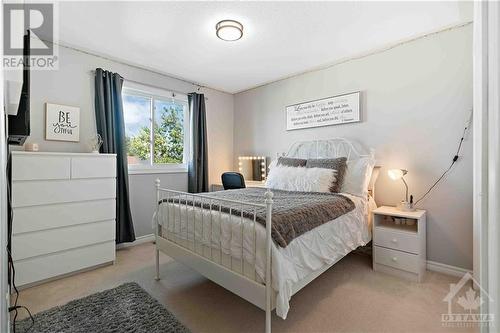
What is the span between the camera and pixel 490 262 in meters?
0.46

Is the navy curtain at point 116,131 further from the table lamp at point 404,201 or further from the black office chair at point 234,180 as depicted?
the table lamp at point 404,201

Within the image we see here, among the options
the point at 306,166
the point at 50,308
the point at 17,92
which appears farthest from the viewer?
the point at 306,166

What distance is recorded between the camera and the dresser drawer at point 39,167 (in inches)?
83.6

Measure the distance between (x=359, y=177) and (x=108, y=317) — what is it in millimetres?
2609

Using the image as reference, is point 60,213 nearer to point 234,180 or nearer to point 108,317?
point 108,317

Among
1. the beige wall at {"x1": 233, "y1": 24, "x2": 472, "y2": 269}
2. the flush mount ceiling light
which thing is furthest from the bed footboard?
the beige wall at {"x1": 233, "y1": 24, "x2": 472, "y2": 269}

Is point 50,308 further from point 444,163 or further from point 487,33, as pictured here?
point 444,163

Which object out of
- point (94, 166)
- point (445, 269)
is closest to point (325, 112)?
point (445, 269)

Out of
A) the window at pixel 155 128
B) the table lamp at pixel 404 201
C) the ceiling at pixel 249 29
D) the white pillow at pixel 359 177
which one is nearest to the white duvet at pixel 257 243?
the white pillow at pixel 359 177

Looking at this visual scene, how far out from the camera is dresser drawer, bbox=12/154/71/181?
212 cm

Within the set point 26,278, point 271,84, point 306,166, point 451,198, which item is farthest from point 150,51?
point 451,198

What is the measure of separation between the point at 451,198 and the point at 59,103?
4330 mm

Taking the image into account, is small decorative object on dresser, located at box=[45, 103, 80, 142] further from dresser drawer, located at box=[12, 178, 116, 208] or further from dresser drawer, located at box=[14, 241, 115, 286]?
dresser drawer, located at box=[14, 241, 115, 286]

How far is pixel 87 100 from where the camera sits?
9.64 feet
